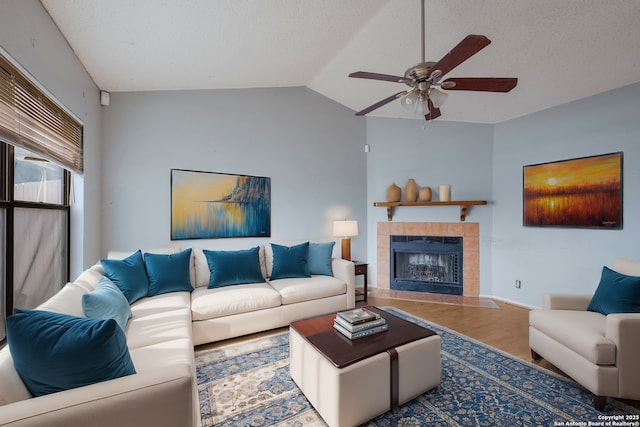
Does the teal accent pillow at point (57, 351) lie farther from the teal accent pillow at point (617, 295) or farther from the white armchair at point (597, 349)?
the teal accent pillow at point (617, 295)

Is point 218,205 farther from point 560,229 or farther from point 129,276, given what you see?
point 560,229

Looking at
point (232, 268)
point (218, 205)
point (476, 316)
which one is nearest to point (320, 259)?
point (232, 268)

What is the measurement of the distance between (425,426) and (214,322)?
6.12ft

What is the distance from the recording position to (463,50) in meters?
1.53

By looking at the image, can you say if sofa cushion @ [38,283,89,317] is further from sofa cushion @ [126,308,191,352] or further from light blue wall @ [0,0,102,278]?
light blue wall @ [0,0,102,278]

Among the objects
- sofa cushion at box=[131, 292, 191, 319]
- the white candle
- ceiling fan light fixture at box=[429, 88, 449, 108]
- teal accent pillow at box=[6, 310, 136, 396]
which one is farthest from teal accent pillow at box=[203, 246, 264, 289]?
the white candle

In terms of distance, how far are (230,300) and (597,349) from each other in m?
2.73

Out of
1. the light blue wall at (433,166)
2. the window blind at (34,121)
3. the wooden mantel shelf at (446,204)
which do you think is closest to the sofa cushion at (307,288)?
the light blue wall at (433,166)

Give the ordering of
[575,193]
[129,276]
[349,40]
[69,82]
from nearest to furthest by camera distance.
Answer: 1. [69,82]
2. [129,276]
3. [349,40]
4. [575,193]

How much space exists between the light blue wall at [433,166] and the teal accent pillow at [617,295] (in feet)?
6.08

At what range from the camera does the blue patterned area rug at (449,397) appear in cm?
160

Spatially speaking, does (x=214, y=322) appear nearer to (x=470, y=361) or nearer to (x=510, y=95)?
(x=470, y=361)

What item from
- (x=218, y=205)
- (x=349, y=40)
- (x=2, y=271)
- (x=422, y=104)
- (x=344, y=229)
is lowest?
(x=2, y=271)

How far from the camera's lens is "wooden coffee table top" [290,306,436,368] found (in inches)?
62.4
